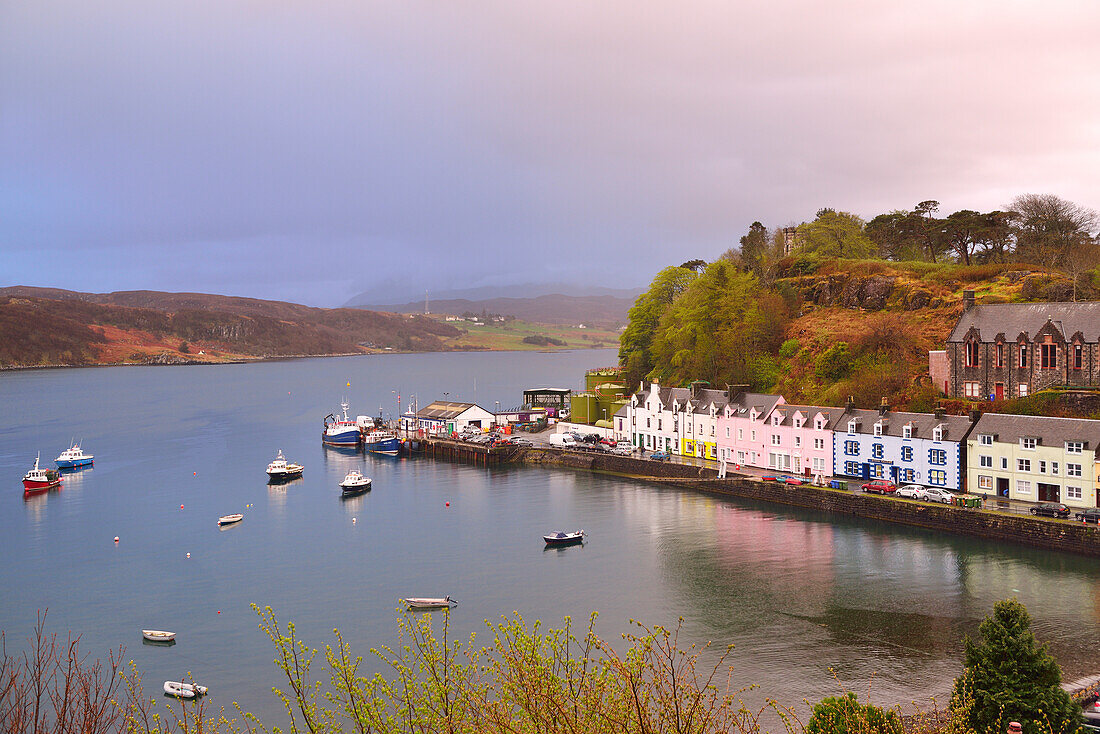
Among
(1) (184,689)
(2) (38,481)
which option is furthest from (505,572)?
(2) (38,481)

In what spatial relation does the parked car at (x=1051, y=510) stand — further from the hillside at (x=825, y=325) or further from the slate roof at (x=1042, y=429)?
the hillside at (x=825, y=325)

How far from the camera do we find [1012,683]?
17.7 metres

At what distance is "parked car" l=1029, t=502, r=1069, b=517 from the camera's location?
37719 millimetres

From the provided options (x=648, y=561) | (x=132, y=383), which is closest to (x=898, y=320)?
(x=648, y=561)

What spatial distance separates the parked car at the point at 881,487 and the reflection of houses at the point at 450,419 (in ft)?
139

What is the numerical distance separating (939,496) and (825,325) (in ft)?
109

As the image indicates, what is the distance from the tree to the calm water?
5970mm

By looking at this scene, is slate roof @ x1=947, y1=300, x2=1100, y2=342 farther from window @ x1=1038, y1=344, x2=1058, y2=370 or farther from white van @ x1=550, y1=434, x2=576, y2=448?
white van @ x1=550, y1=434, x2=576, y2=448

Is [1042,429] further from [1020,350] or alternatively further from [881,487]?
[1020,350]

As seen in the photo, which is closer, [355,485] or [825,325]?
[355,485]

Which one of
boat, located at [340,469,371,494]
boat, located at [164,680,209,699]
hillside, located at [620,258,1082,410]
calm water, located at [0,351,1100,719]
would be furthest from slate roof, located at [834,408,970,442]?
boat, located at [164,680,209,699]

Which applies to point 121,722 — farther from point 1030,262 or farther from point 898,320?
point 1030,262

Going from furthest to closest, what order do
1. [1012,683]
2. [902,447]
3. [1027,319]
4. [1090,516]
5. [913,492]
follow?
1. [1027,319]
2. [902,447]
3. [913,492]
4. [1090,516]
5. [1012,683]

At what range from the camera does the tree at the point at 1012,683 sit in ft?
57.2
